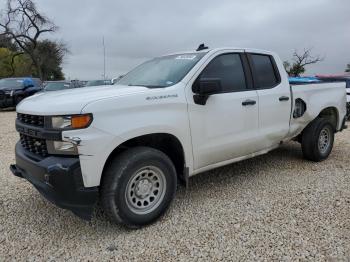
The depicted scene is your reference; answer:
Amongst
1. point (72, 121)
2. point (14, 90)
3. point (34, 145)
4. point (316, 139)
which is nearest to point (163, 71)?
point (72, 121)

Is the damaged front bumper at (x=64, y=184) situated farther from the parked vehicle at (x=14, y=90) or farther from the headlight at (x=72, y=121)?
the parked vehicle at (x=14, y=90)

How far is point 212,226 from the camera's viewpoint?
3.87m

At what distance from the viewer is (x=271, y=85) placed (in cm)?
522

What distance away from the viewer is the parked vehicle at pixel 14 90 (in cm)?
1695

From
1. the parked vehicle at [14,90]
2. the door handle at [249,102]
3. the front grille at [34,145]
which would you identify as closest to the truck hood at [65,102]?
the front grille at [34,145]

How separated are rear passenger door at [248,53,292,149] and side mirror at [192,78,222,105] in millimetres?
1014

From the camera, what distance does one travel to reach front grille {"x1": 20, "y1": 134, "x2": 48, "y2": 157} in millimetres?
3571

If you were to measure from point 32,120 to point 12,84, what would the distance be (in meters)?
15.4

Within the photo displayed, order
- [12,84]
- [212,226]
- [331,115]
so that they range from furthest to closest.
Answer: [12,84] → [331,115] → [212,226]

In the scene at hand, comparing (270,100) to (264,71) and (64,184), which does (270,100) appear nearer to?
(264,71)

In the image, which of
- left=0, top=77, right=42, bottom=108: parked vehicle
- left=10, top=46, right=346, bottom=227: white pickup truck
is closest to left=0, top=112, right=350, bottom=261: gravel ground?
left=10, top=46, right=346, bottom=227: white pickup truck

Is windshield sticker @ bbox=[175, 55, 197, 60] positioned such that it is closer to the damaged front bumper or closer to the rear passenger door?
the rear passenger door

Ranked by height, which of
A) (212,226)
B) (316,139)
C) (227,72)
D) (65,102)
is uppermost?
(227,72)

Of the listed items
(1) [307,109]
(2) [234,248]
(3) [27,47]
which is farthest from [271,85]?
(3) [27,47]
